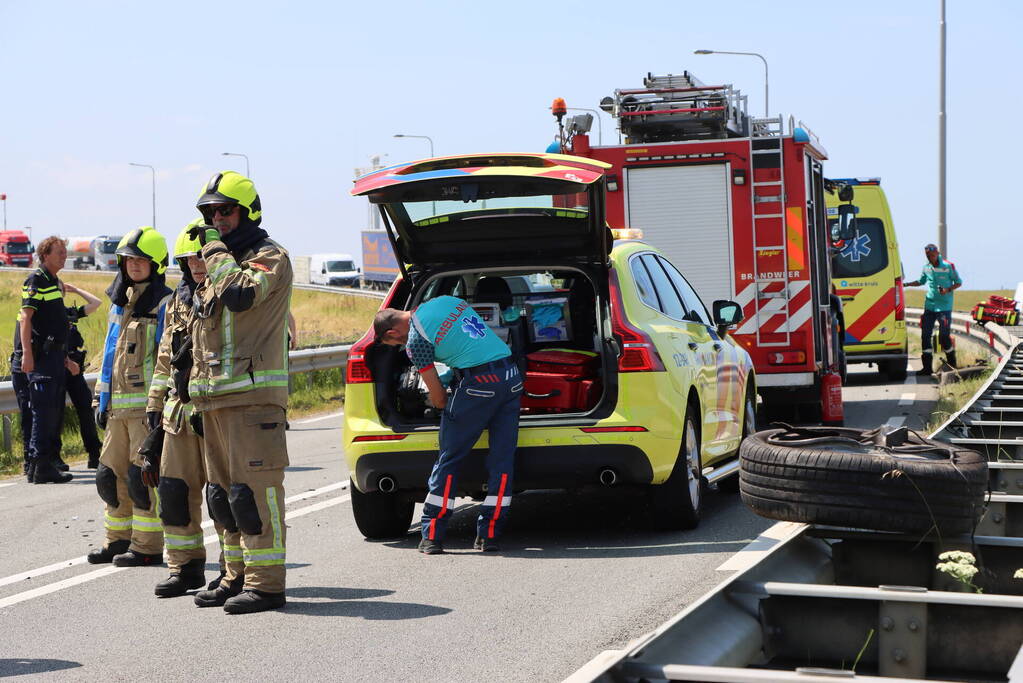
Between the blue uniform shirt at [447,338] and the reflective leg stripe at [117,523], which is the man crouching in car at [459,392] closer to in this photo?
the blue uniform shirt at [447,338]

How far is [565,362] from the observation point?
8.70m

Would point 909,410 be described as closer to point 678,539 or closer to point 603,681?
point 678,539

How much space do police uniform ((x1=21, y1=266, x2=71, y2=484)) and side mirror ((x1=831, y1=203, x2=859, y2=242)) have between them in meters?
8.67

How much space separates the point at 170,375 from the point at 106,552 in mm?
1543

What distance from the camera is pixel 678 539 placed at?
8336 millimetres

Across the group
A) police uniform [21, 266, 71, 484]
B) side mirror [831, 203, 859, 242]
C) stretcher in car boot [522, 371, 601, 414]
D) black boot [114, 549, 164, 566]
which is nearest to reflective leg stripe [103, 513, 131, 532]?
black boot [114, 549, 164, 566]

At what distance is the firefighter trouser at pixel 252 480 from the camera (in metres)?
6.60

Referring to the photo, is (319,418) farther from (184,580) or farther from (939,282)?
(184,580)

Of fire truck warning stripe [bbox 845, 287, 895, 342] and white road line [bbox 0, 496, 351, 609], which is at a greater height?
fire truck warning stripe [bbox 845, 287, 895, 342]

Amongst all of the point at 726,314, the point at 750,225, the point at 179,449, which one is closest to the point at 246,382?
the point at 179,449

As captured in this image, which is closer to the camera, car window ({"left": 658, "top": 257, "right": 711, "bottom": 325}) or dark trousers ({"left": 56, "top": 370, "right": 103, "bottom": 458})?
car window ({"left": 658, "top": 257, "right": 711, "bottom": 325})

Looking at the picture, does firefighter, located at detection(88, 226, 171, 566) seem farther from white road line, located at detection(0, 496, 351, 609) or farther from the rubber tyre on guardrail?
the rubber tyre on guardrail

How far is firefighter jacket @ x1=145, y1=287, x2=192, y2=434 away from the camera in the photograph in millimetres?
6945

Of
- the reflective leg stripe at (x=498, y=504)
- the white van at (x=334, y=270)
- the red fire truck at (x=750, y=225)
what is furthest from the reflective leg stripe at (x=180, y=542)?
the white van at (x=334, y=270)
